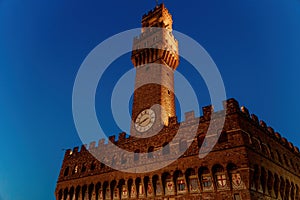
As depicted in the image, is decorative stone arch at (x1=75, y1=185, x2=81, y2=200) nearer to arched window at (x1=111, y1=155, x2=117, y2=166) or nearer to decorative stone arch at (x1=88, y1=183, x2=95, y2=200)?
decorative stone arch at (x1=88, y1=183, x2=95, y2=200)

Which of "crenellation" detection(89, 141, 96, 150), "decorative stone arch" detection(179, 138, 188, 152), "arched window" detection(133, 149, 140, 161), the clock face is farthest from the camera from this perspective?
"crenellation" detection(89, 141, 96, 150)

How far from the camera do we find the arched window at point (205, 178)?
1702 centimetres

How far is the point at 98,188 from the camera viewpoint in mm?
22891

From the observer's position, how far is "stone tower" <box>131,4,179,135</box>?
2405 cm

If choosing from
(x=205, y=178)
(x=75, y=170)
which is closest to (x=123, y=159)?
(x=75, y=170)

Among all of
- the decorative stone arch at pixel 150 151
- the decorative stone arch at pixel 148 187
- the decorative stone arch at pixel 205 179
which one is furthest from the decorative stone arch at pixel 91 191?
the decorative stone arch at pixel 205 179

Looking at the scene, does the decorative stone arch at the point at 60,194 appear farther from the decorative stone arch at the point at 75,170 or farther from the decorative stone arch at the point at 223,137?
the decorative stone arch at the point at 223,137

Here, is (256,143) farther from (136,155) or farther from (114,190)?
(114,190)

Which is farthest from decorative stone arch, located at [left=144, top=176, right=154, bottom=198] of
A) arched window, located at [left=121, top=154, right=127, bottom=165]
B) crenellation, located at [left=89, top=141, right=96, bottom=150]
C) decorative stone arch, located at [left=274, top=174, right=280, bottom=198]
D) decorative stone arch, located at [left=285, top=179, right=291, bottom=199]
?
decorative stone arch, located at [left=285, top=179, right=291, bottom=199]

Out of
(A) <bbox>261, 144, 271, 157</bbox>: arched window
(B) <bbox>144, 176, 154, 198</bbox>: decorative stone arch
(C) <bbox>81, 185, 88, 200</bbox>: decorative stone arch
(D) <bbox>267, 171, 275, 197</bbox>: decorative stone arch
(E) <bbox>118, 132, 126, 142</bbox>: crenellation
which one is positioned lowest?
(D) <bbox>267, 171, 275, 197</bbox>: decorative stone arch

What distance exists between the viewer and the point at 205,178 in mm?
17391

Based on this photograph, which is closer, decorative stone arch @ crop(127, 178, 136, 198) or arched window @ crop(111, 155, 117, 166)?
decorative stone arch @ crop(127, 178, 136, 198)

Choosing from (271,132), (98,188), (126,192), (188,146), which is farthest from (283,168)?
(98,188)

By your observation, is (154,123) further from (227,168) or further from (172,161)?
(227,168)
